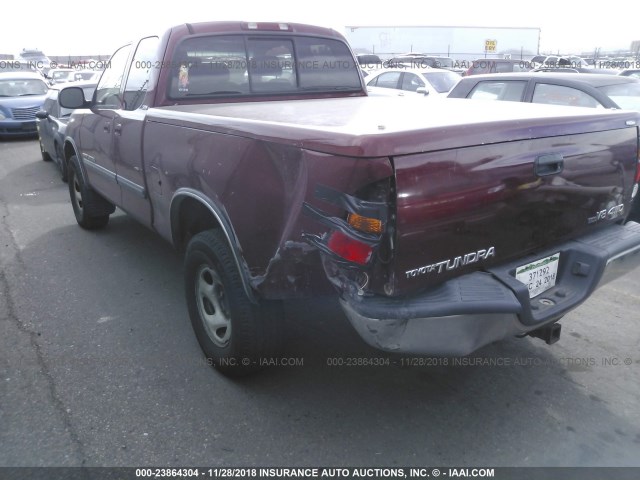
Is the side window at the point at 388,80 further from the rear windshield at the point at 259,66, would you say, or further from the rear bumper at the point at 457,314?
the rear bumper at the point at 457,314

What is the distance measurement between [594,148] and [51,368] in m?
3.30

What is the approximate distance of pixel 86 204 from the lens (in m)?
5.63

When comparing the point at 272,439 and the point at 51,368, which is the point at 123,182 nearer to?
the point at 51,368

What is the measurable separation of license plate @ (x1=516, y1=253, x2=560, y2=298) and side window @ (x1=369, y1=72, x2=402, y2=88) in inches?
450

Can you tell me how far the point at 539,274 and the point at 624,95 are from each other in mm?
5206

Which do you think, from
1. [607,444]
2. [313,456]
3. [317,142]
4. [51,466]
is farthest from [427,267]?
[51,466]

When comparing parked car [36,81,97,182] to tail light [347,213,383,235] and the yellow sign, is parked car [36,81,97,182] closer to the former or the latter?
tail light [347,213,383,235]

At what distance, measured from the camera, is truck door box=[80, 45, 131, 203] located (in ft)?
14.6

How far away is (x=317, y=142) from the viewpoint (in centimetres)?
221

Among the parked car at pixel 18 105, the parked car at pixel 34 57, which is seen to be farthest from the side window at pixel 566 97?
the parked car at pixel 34 57

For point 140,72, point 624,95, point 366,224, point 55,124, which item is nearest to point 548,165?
point 366,224

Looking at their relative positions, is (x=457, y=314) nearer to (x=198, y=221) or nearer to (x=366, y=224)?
(x=366, y=224)

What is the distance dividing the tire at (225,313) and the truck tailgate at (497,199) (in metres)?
0.94

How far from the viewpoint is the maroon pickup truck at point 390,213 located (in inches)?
84.3
